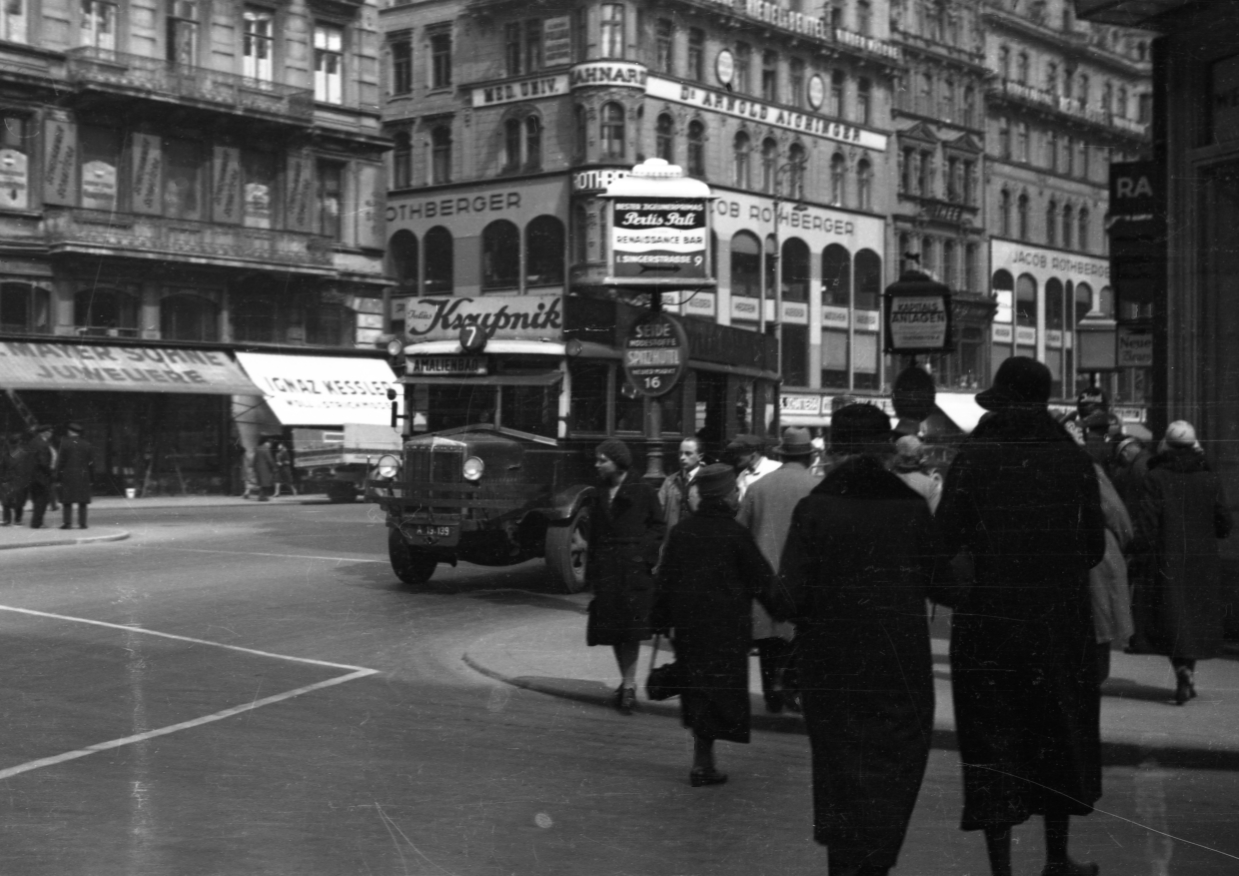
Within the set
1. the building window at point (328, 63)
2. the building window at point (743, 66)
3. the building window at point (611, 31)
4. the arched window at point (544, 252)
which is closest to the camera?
the building window at point (743, 66)

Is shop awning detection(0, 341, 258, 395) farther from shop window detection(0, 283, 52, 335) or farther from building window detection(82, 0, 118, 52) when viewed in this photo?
building window detection(82, 0, 118, 52)

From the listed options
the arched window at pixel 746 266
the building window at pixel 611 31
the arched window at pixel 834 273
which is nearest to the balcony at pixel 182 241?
the arched window at pixel 746 266

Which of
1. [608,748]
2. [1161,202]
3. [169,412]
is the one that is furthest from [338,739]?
[169,412]

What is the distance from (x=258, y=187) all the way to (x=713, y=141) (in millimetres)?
24739

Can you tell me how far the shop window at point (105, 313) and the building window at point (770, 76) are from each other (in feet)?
78.8

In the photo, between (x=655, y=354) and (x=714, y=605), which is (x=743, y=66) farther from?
(x=714, y=605)

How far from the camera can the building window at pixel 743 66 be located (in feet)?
37.4

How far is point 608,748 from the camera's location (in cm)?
824

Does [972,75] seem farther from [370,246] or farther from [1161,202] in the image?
[370,246]

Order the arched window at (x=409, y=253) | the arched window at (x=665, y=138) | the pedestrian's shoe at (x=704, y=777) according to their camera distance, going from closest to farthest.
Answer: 1. the pedestrian's shoe at (x=704, y=777)
2. the arched window at (x=665, y=138)
3. the arched window at (x=409, y=253)

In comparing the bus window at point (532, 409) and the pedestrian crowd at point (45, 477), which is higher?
the bus window at point (532, 409)

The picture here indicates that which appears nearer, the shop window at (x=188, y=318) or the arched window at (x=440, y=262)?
the arched window at (x=440, y=262)

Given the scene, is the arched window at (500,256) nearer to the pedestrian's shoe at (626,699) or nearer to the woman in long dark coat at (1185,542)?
the pedestrian's shoe at (626,699)

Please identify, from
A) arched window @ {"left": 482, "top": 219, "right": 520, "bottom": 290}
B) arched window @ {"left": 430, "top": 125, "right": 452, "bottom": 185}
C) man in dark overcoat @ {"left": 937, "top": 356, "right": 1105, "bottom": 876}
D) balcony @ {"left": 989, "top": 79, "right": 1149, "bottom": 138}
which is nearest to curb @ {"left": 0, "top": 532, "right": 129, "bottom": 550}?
arched window @ {"left": 430, "top": 125, "right": 452, "bottom": 185}
